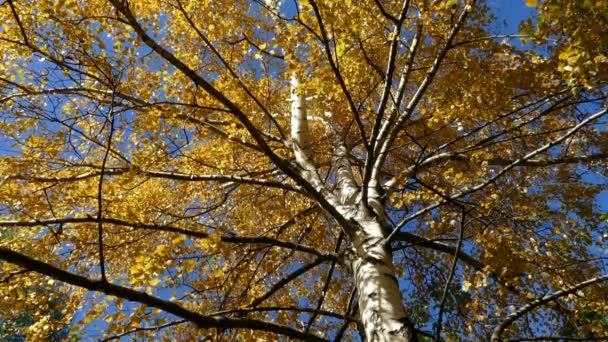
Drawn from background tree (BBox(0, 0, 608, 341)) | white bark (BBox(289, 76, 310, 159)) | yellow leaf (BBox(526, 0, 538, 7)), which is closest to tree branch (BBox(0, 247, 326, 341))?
background tree (BBox(0, 0, 608, 341))

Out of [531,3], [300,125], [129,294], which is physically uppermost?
[300,125]

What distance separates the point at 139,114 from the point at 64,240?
5.07ft

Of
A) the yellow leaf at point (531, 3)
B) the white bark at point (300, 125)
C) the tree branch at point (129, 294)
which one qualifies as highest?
the white bark at point (300, 125)

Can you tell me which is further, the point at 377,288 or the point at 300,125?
the point at 300,125

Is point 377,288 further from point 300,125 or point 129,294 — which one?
point 300,125

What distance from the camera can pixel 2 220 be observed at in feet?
12.0

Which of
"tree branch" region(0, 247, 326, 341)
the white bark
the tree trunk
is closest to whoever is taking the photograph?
"tree branch" region(0, 247, 326, 341)

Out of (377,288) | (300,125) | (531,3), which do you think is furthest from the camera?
(300,125)

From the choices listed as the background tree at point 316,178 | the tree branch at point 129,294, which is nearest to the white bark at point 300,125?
the background tree at point 316,178

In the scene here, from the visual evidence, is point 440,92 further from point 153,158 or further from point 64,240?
point 64,240

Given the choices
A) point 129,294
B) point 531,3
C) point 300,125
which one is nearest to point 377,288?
point 129,294

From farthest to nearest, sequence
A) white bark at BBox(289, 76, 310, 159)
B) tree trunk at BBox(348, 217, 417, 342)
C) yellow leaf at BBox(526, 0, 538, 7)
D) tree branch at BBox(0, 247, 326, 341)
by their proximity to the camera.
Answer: white bark at BBox(289, 76, 310, 159), tree trunk at BBox(348, 217, 417, 342), tree branch at BBox(0, 247, 326, 341), yellow leaf at BBox(526, 0, 538, 7)

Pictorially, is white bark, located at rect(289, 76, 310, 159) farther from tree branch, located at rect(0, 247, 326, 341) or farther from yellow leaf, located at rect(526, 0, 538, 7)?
yellow leaf, located at rect(526, 0, 538, 7)

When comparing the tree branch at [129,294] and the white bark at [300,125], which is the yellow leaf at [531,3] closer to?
the tree branch at [129,294]
